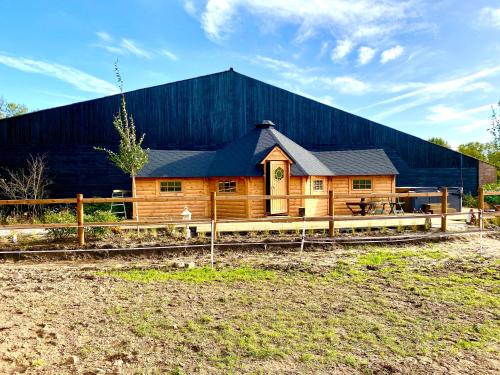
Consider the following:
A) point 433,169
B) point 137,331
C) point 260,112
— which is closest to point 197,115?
point 260,112

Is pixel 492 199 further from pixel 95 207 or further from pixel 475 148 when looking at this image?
pixel 475 148

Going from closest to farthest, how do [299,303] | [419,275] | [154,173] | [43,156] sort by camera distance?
[299,303], [419,275], [154,173], [43,156]

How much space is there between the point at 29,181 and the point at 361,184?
18187 mm

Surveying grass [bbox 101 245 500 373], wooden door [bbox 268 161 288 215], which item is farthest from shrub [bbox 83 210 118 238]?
wooden door [bbox 268 161 288 215]

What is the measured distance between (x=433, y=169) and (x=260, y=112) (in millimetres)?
12027

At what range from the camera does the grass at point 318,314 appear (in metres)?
3.76

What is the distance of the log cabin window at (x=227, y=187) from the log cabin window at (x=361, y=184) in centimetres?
667

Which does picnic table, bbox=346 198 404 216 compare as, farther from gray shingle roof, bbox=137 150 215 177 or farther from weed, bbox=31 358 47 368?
weed, bbox=31 358 47 368

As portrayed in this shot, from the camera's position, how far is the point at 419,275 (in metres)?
6.81

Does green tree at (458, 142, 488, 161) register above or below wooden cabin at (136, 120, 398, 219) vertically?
above

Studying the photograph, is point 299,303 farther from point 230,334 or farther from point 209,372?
point 209,372

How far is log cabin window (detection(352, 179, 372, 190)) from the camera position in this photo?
17.1m

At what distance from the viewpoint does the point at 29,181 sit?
17.4m

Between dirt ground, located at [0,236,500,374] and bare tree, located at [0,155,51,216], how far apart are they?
12114 mm
